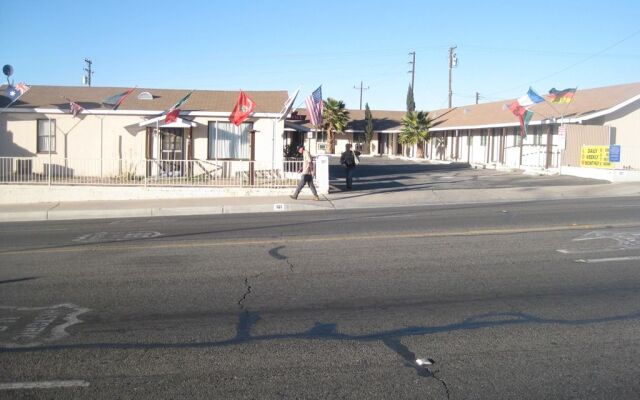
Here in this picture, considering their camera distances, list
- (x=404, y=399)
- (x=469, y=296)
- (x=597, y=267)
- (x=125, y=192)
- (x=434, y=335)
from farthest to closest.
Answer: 1. (x=125, y=192)
2. (x=597, y=267)
3. (x=469, y=296)
4. (x=434, y=335)
5. (x=404, y=399)

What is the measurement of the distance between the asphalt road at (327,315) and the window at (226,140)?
14773mm

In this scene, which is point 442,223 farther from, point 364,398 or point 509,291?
point 364,398

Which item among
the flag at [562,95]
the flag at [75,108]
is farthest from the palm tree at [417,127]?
the flag at [75,108]

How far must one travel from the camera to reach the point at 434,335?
651 centimetres

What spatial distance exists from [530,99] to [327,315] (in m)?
29.3

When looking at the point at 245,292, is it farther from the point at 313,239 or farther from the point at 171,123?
the point at 171,123

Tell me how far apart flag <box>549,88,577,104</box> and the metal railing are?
14.8m

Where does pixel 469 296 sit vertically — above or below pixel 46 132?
below

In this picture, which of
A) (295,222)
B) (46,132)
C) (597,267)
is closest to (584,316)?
(597,267)

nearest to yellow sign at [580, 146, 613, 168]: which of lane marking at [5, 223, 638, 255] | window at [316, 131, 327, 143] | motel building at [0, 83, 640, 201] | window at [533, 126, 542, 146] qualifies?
motel building at [0, 83, 640, 201]

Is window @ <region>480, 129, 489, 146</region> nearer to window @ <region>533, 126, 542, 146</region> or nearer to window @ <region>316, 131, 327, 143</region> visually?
window @ <region>533, 126, 542, 146</region>

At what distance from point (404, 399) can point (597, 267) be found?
229 inches

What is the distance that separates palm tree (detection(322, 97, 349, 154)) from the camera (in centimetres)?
6391

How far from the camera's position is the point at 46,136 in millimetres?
28031
